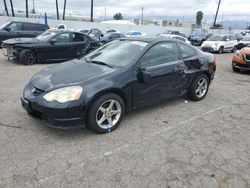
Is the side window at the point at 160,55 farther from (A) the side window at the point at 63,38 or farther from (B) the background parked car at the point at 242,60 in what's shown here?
(A) the side window at the point at 63,38

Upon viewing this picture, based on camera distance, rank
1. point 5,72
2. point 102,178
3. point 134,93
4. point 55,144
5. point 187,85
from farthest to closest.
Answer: point 5,72, point 187,85, point 134,93, point 55,144, point 102,178

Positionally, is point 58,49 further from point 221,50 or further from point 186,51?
point 221,50

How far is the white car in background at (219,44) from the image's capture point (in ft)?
57.5

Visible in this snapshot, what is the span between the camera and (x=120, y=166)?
9.67ft

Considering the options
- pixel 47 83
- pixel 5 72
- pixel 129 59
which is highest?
pixel 129 59

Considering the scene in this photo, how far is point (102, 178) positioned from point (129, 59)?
2137 mm

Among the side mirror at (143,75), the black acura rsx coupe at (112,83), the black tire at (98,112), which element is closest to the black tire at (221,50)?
the black acura rsx coupe at (112,83)

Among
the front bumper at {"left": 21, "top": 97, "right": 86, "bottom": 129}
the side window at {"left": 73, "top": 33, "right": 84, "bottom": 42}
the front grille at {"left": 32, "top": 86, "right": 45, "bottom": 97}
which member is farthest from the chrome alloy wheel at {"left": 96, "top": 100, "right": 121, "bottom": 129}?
the side window at {"left": 73, "top": 33, "right": 84, "bottom": 42}

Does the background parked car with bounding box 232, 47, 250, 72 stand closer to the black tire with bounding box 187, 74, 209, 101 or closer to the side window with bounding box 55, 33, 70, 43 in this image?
the black tire with bounding box 187, 74, 209, 101

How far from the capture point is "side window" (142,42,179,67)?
4211 mm

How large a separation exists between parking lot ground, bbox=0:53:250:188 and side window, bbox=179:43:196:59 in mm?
1167

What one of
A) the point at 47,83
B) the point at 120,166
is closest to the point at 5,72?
the point at 47,83

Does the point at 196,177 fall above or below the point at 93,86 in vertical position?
below

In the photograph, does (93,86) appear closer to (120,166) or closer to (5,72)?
(120,166)
